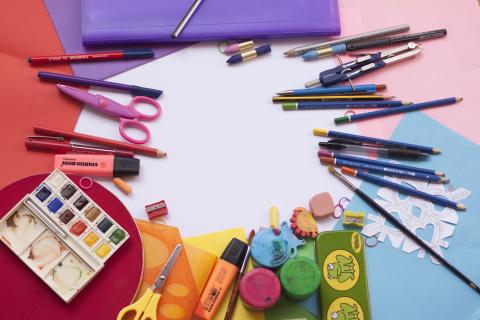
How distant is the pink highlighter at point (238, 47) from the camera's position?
1012mm

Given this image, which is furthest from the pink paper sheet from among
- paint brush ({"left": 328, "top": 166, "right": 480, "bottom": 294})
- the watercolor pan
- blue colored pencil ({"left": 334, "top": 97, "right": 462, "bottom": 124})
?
the watercolor pan

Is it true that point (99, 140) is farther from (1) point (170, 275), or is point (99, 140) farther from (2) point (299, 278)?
(2) point (299, 278)

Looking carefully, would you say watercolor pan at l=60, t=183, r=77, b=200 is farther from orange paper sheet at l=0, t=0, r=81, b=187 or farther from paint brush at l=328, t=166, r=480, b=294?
paint brush at l=328, t=166, r=480, b=294

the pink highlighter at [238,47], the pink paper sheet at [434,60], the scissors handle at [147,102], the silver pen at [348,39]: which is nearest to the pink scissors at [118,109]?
the scissors handle at [147,102]

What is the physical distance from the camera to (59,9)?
40.0 inches

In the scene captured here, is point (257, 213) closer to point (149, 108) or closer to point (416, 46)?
point (149, 108)

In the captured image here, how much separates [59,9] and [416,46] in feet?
2.49

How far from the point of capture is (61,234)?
0.82 m

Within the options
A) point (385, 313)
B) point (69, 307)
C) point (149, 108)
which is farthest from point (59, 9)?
point (385, 313)

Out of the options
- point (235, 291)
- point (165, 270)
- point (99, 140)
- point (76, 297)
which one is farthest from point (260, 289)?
point (99, 140)

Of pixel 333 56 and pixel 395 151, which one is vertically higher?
pixel 333 56

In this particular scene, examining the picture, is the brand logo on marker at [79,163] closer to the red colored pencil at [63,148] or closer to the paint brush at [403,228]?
the red colored pencil at [63,148]

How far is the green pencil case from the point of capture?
836mm

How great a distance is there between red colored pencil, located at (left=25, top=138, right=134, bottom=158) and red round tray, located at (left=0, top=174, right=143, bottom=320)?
10cm
